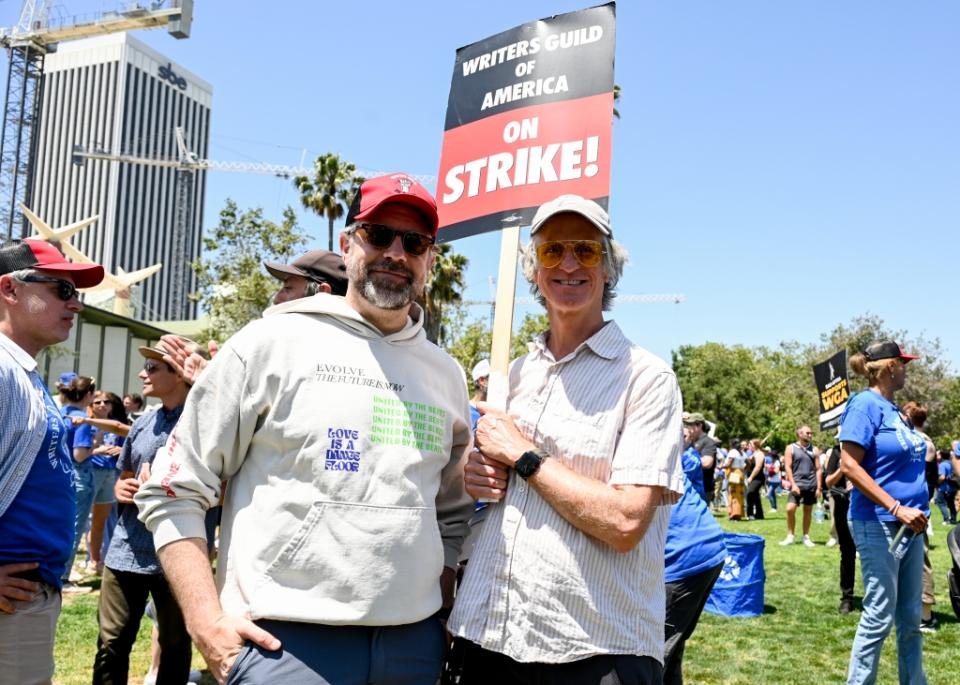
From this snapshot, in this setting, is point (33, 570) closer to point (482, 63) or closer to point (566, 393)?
point (566, 393)

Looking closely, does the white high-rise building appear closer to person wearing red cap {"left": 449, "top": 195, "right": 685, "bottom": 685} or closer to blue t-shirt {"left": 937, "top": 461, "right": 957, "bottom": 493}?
blue t-shirt {"left": 937, "top": 461, "right": 957, "bottom": 493}

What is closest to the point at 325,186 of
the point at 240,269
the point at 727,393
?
the point at 240,269

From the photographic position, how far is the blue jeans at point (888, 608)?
4.93 m

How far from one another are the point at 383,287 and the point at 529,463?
26.8 inches

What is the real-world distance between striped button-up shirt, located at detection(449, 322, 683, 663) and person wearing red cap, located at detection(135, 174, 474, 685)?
196 mm

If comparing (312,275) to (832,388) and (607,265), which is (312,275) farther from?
(832,388)

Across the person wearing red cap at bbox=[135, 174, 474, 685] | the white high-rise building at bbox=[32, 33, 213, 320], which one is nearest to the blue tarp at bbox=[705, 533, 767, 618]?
the person wearing red cap at bbox=[135, 174, 474, 685]

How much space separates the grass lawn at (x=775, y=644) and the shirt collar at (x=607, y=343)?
190 inches

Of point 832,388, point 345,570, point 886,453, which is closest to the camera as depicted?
point 345,570

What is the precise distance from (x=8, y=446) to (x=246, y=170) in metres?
113

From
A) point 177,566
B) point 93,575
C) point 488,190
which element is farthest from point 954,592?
point 93,575

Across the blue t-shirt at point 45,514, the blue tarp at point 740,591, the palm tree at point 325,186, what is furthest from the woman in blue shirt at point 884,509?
the palm tree at point 325,186

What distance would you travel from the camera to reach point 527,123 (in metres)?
3.38

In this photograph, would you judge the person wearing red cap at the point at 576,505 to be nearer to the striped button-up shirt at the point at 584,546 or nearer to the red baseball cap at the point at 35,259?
A: the striped button-up shirt at the point at 584,546
